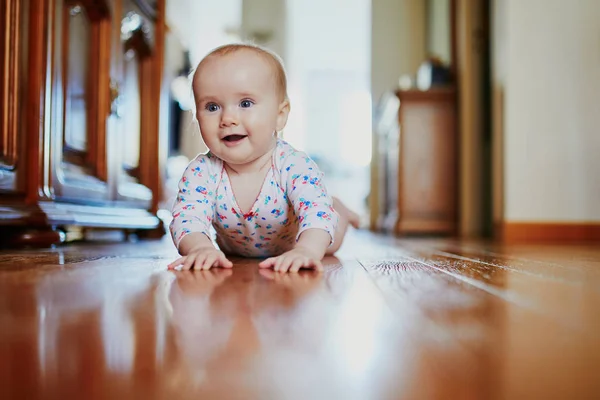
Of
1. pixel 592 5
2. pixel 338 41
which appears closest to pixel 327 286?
pixel 592 5

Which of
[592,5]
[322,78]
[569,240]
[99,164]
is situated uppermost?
[322,78]

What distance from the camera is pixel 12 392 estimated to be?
315 millimetres

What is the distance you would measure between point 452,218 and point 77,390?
10.4ft

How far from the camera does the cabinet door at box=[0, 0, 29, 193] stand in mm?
1305

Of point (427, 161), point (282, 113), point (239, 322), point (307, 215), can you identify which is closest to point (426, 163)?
point (427, 161)

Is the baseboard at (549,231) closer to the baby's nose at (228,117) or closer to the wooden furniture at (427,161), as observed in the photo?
the wooden furniture at (427,161)

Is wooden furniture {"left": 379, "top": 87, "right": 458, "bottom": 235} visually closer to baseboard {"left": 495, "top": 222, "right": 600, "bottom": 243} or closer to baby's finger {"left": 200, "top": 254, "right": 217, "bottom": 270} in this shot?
baseboard {"left": 495, "top": 222, "right": 600, "bottom": 243}

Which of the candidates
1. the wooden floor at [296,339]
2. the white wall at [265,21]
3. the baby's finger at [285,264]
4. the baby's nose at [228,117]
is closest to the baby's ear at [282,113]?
the baby's nose at [228,117]

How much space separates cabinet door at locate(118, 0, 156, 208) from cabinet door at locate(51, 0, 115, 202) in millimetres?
147

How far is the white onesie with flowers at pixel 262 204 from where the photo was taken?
3.57 feet

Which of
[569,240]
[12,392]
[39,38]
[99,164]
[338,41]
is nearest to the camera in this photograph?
[12,392]

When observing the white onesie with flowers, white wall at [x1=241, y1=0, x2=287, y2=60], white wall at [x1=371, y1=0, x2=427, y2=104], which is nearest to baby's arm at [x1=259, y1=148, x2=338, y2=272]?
the white onesie with flowers

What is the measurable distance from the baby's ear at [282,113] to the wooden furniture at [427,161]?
2.24 metres

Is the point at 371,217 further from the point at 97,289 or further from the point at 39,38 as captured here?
the point at 97,289
